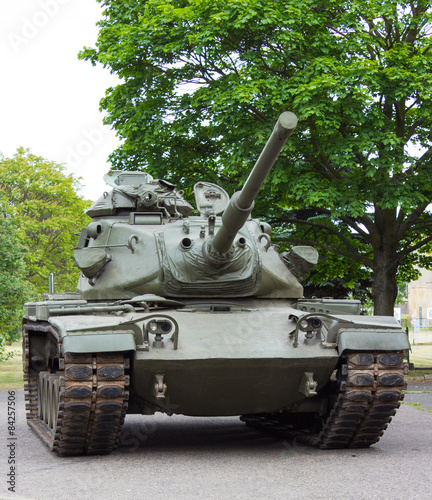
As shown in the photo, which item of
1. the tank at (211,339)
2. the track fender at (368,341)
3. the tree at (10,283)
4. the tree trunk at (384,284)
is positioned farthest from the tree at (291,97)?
A: the track fender at (368,341)

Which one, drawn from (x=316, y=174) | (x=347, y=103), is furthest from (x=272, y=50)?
(x=316, y=174)

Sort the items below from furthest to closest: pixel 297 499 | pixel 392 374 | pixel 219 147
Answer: pixel 219 147, pixel 392 374, pixel 297 499

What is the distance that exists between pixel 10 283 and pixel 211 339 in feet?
51.2

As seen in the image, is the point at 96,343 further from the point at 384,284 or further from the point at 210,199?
the point at 384,284

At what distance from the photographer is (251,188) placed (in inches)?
341

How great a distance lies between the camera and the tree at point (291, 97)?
1866 cm

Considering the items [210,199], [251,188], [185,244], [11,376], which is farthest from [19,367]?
[251,188]

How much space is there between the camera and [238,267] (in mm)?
10344

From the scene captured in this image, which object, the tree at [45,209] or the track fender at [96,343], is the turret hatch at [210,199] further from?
the tree at [45,209]

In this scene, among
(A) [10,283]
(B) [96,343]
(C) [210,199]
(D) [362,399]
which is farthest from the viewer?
(A) [10,283]

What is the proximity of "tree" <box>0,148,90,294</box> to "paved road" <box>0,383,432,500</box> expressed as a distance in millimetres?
32391

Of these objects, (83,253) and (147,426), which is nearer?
(83,253)

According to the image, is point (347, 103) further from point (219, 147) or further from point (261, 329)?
point (261, 329)

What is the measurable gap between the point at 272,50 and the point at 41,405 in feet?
36.1
